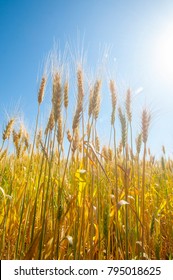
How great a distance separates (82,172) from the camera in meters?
1.44

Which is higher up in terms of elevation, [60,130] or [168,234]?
[60,130]

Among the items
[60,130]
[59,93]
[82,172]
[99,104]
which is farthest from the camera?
[60,130]

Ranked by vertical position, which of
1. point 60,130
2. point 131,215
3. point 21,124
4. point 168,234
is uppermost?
point 21,124
